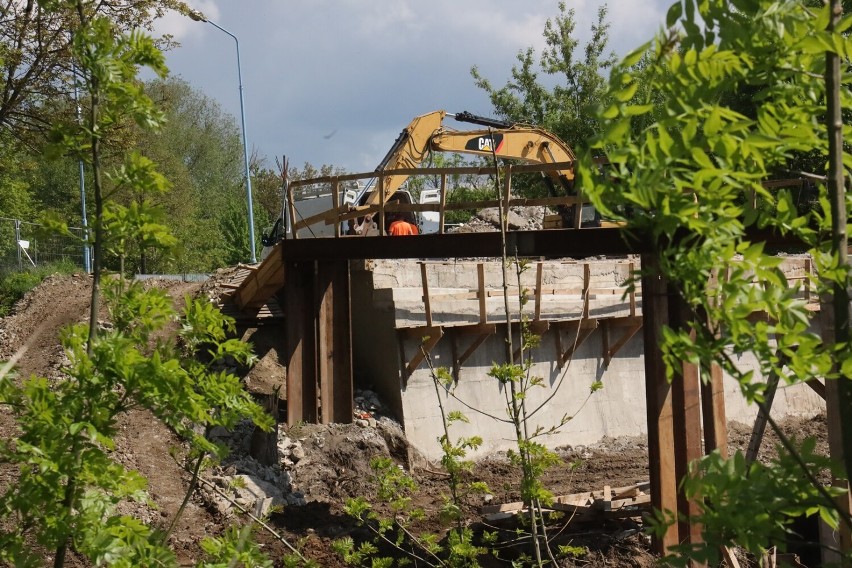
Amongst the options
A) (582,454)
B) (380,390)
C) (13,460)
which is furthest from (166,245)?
(582,454)

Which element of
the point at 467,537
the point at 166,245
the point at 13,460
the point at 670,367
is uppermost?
the point at 166,245

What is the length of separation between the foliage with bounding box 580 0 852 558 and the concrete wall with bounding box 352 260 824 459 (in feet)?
43.5

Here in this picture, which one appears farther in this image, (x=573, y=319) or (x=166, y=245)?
(x=573, y=319)

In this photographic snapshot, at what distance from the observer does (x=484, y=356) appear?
1756 centimetres

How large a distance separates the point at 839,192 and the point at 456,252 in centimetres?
1047

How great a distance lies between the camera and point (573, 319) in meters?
18.0

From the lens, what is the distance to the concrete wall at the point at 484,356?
16.6m

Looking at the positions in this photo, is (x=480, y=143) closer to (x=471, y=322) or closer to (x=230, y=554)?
(x=471, y=322)

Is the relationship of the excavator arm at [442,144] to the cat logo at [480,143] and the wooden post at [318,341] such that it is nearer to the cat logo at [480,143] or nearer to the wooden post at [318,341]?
the cat logo at [480,143]

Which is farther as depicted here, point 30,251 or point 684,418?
point 30,251

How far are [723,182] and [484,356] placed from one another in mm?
15446

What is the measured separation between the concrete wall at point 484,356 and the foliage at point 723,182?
13268 millimetres

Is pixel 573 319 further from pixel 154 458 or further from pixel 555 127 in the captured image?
pixel 555 127

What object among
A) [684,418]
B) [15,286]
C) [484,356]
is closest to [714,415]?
[684,418]
